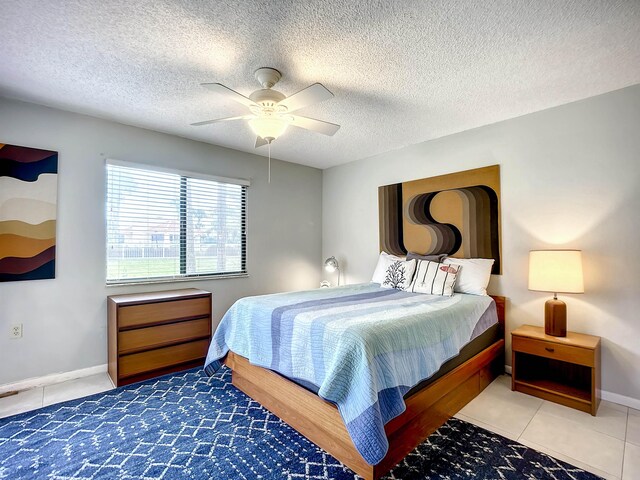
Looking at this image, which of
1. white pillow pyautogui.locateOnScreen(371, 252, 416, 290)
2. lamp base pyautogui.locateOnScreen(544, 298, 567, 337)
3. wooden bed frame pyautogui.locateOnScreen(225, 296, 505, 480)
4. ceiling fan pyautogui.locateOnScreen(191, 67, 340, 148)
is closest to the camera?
wooden bed frame pyautogui.locateOnScreen(225, 296, 505, 480)

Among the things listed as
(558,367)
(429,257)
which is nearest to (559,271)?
(558,367)

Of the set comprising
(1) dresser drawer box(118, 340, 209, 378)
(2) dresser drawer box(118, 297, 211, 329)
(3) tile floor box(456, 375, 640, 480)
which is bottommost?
(3) tile floor box(456, 375, 640, 480)

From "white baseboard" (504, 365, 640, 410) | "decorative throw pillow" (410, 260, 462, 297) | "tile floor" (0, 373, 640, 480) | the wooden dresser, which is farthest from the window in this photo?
"white baseboard" (504, 365, 640, 410)

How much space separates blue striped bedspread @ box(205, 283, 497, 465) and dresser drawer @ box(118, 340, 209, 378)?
20.3 inches

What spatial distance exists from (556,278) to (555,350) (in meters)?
0.55

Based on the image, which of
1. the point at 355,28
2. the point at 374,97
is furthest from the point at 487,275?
the point at 355,28

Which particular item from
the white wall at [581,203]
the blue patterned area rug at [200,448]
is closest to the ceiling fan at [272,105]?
the white wall at [581,203]

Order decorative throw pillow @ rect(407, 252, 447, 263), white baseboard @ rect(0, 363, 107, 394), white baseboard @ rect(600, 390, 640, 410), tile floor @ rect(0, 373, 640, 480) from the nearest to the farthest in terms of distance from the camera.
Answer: tile floor @ rect(0, 373, 640, 480) → white baseboard @ rect(600, 390, 640, 410) → white baseboard @ rect(0, 363, 107, 394) → decorative throw pillow @ rect(407, 252, 447, 263)

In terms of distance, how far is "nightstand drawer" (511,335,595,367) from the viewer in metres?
2.28

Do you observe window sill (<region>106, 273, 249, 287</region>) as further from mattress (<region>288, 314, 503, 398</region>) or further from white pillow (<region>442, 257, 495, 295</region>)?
white pillow (<region>442, 257, 495, 295</region>)

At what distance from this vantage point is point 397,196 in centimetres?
404

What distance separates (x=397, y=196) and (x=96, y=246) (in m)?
3.36

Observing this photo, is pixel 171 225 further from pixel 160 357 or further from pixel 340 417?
pixel 340 417

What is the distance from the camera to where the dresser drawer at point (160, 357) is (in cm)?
275
